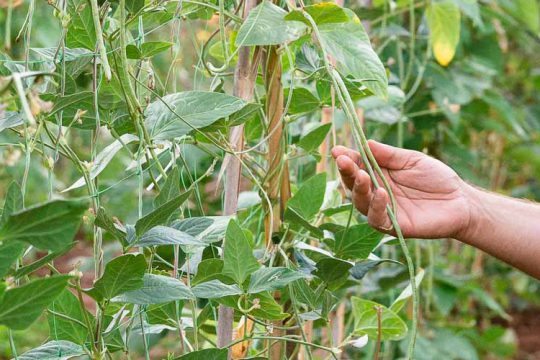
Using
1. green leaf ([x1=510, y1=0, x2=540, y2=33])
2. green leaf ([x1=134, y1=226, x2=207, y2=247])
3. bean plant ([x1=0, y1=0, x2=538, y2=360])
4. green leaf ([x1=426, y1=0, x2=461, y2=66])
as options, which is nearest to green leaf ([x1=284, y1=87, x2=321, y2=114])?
bean plant ([x1=0, y1=0, x2=538, y2=360])

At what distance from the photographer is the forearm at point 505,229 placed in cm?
115

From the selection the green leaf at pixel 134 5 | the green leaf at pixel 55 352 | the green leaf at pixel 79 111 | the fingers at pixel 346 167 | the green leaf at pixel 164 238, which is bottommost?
the green leaf at pixel 55 352

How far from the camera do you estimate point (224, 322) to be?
0.98m

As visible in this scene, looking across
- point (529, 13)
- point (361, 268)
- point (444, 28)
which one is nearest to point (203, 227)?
point (361, 268)

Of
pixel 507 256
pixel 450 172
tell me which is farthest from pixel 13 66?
pixel 507 256

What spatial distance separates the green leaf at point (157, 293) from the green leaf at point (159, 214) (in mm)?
49

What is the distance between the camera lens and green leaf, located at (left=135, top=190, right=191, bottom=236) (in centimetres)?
76

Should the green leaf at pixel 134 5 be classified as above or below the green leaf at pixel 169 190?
above

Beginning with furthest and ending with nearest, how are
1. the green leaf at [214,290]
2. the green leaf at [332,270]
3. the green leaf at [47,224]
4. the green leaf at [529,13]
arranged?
the green leaf at [529,13]
the green leaf at [332,270]
the green leaf at [214,290]
the green leaf at [47,224]

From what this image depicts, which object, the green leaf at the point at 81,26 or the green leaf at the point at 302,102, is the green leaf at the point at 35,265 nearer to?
the green leaf at the point at 81,26

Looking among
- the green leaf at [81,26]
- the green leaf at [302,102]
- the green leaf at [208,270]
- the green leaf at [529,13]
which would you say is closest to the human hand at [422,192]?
the green leaf at [302,102]

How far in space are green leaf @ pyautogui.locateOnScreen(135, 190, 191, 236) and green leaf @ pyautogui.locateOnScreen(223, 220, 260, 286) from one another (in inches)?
3.7

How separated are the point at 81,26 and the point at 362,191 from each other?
0.32 meters

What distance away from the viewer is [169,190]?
83 cm
